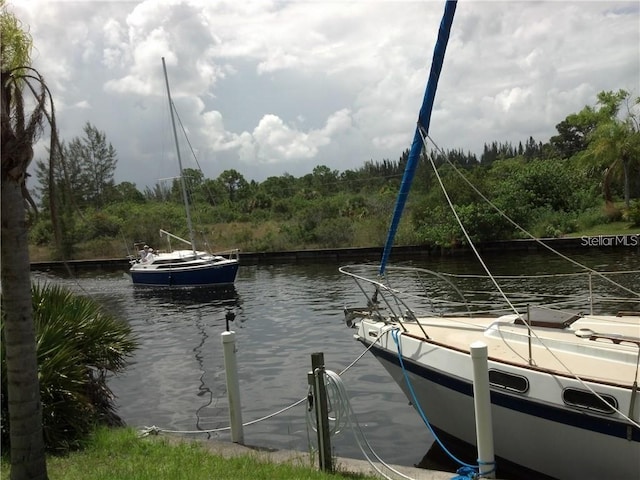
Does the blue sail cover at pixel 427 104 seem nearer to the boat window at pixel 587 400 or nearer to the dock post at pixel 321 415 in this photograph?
the dock post at pixel 321 415

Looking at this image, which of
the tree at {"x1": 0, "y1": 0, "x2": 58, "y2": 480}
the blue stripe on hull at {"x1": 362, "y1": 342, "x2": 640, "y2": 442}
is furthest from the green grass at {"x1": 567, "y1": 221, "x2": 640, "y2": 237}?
the tree at {"x1": 0, "y1": 0, "x2": 58, "y2": 480}

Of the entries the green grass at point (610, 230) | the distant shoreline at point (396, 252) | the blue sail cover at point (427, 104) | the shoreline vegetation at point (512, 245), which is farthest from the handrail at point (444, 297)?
the green grass at point (610, 230)

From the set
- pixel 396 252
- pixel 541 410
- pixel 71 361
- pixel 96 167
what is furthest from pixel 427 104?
pixel 96 167

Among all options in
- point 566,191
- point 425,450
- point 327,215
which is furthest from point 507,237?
point 425,450

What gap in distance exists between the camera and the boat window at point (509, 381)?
6.48 meters

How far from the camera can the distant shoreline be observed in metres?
34.8

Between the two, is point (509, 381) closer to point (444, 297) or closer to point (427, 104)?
point (427, 104)

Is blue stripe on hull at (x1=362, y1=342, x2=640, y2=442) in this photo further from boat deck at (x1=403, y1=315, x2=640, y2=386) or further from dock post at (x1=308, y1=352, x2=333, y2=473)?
dock post at (x1=308, y1=352, x2=333, y2=473)

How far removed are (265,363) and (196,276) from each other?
1809cm

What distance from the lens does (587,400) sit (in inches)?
237

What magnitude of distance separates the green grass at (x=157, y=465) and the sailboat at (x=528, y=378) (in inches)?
69.1

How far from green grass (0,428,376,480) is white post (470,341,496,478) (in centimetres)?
117

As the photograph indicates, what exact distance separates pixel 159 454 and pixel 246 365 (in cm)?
756

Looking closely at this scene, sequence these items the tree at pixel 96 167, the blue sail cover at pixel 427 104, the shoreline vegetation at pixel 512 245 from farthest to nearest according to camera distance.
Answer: the tree at pixel 96 167 → the shoreline vegetation at pixel 512 245 → the blue sail cover at pixel 427 104
